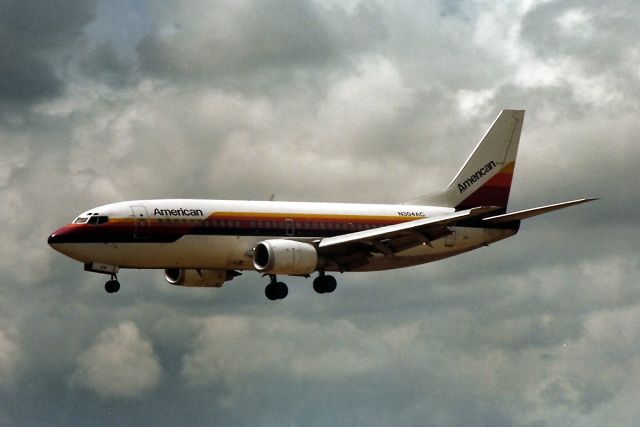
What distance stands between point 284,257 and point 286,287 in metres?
5.53

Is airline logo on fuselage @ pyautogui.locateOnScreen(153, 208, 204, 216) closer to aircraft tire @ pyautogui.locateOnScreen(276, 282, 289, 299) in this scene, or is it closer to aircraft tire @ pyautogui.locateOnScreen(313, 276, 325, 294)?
aircraft tire @ pyautogui.locateOnScreen(276, 282, 289, 299)

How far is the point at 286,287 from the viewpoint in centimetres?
7812

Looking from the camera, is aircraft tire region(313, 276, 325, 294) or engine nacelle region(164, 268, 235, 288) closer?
aircraft tire region(313, 276, 325, 294)

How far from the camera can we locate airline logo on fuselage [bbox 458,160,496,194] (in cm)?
8575

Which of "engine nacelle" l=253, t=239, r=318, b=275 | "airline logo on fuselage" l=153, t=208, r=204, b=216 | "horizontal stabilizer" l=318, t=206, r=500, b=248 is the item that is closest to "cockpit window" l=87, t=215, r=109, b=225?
"airline logo on fuselage" l=153, t=208, r=204, b=216

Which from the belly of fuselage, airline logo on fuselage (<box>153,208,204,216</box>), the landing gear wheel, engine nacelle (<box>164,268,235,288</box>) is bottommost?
the landing gear wheel

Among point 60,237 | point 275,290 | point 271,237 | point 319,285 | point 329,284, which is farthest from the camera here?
point 329,284

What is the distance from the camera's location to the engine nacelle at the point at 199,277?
79.8 metres

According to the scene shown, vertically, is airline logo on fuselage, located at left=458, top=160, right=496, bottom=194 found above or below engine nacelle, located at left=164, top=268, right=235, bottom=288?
above

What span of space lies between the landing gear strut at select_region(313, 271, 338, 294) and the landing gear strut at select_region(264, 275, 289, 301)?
6.23 ft

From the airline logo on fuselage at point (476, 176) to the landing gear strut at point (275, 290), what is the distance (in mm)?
14686

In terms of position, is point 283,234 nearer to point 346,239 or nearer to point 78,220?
point 346,239

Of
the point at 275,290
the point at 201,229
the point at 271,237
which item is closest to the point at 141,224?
the point at 201,229

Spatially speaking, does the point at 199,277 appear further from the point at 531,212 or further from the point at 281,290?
the point at 531,212
